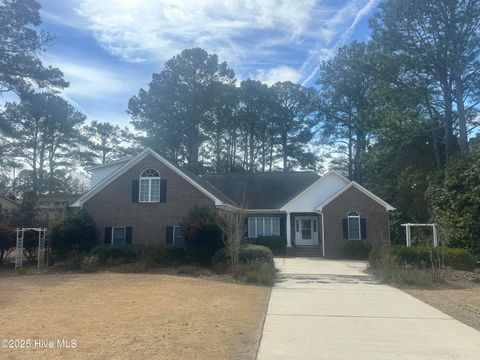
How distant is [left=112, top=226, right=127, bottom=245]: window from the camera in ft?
77.3

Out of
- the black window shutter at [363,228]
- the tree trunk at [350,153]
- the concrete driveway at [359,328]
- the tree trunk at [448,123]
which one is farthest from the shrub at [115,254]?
the tree trunk at [350,153]

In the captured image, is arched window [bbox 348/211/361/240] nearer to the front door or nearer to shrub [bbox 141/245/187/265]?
the front door

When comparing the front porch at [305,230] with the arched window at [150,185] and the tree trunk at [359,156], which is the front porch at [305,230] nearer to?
the arched window at [150,185]

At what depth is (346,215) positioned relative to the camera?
28453 millimetres

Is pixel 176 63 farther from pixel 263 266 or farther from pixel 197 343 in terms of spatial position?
pixel 197 343

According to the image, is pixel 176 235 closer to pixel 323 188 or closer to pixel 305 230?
pixel 305 230

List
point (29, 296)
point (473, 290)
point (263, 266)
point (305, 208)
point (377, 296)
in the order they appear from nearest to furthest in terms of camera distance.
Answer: point (29, 296)
point (377, 296)
point (473, 290)
point (263, 266)
point (305, 208)

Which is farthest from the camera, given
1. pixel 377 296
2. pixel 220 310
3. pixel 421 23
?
pixel 421 23

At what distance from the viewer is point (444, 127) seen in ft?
96.5

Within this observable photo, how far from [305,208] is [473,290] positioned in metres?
17.3

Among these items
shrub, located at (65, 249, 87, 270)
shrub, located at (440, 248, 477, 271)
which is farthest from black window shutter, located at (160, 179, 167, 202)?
shrub, located at (440, 248, 477, 271)

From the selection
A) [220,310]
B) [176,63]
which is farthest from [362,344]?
[176,63]

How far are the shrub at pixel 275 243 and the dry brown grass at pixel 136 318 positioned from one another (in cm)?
1605

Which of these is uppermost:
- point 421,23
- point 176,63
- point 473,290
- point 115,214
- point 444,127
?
point 176,63
